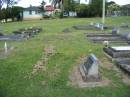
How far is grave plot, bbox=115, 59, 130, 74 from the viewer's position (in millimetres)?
10297

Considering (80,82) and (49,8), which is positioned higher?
(49,8)

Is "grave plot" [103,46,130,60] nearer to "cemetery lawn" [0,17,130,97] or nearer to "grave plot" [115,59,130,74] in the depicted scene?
"cemetery lawn" [0,17,130,97]

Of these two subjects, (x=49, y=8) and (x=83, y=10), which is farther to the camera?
(x=49, y=8)

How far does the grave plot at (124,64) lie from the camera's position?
405 inches

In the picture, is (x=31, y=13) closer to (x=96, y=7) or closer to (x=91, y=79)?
(x=96, y=7)

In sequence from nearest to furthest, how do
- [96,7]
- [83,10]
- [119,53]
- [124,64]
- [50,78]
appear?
[50,78] < [124,64] < [119,53] < [96,7] < [83,10]

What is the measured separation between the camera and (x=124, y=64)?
36.3 feet

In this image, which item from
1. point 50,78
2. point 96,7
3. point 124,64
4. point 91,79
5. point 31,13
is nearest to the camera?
point 91,79

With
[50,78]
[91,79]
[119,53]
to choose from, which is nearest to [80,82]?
[91,79]

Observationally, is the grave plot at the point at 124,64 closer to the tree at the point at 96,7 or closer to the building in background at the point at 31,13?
the tree at the point at 96,7

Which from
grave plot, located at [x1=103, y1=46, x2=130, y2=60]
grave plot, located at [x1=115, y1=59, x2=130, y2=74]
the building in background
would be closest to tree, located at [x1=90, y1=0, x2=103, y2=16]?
the building in background

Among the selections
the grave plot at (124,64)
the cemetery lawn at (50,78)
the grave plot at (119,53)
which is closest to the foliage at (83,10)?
the cemetery lawn at (50,78)

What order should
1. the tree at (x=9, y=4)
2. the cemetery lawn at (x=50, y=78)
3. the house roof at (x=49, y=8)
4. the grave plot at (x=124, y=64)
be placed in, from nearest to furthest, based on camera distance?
1. the cemetery lawn at (x=50, y=78)
2. the grave plot at (x=124, y=64)
3. the tree at (x=9, y=4)
4. the house roof at (x=49, y=8)

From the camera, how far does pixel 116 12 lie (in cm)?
7144
